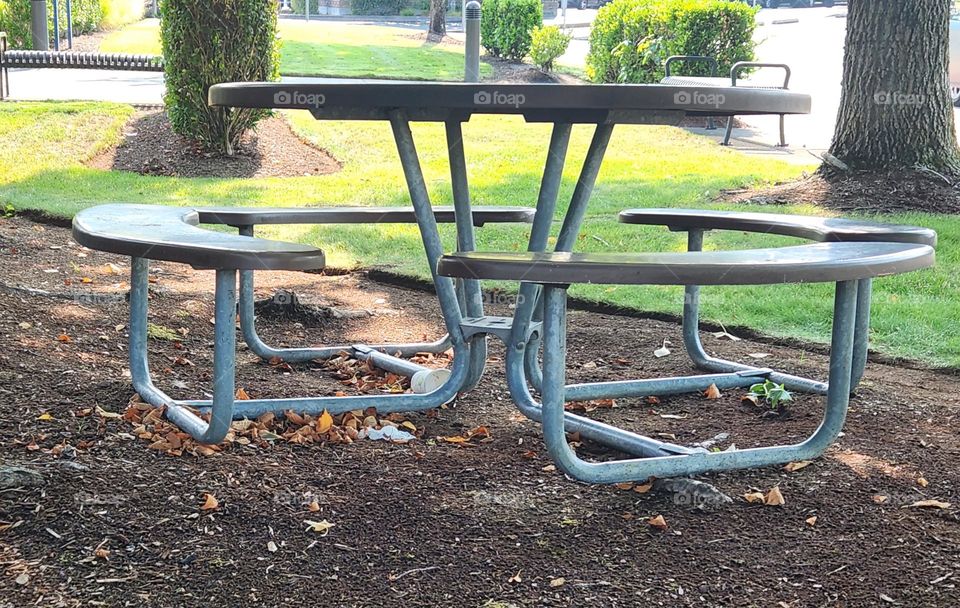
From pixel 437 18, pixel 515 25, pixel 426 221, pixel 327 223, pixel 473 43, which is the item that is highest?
pixel 437 18

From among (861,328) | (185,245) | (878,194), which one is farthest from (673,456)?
(878,194)

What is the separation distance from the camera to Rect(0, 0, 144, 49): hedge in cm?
2011

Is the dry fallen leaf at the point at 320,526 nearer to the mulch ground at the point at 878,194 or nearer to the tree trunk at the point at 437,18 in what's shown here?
the mulch ground at the point at 878,194

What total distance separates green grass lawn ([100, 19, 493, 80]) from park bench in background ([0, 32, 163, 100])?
3824mm

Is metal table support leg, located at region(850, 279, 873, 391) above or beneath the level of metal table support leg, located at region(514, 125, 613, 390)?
beneath

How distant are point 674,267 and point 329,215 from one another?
1845 mm

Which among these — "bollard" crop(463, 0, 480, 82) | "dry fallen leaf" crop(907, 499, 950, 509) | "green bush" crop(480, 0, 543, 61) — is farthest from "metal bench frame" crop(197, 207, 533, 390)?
"green bush" crop(480, 0, 543, 61)

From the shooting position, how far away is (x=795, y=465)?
10.5 feet

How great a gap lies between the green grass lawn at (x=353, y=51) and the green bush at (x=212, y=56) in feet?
21.8

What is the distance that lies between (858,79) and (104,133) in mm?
7258

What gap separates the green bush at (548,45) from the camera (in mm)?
20219

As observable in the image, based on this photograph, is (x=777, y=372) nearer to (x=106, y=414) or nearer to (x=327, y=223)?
(x=327, y=223)

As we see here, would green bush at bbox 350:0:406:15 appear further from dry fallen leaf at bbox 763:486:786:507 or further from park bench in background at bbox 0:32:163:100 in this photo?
dry fallen leaf at bbox 763:486:786:507

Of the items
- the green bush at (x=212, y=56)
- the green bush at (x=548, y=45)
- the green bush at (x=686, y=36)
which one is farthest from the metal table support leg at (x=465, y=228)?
the green bush at (x=548, y=45)
